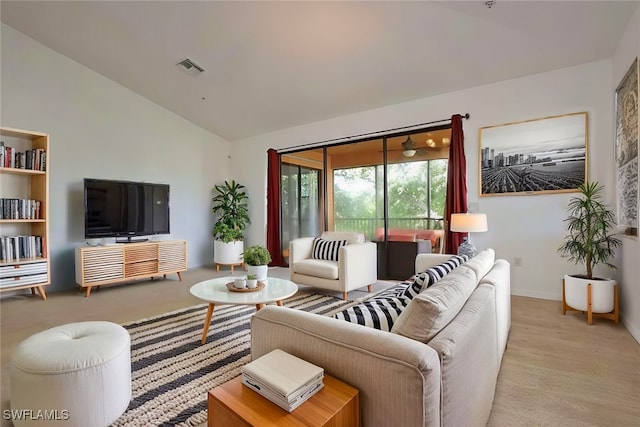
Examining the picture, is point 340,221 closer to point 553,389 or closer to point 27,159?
point 553,389

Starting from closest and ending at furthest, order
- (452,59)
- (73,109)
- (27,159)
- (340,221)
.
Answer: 1. (452,59)
2. (27,159)
3. (73,109)
4. (340,221)

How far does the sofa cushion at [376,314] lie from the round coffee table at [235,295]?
1.12m

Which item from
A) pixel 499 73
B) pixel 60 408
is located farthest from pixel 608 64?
pixel 60 408

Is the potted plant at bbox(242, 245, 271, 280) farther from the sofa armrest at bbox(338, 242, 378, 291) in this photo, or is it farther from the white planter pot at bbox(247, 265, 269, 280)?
the sofa armrest at bbox(338, 242, 378, 291)

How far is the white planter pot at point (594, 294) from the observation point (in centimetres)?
276

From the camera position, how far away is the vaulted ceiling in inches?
115

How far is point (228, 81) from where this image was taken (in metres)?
4.43

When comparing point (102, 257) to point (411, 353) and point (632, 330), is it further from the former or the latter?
point (632, 330)

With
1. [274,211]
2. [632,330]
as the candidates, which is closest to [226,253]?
[274,211]

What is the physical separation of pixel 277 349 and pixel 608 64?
4253 millimetres

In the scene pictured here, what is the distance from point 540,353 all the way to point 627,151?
1.92 m

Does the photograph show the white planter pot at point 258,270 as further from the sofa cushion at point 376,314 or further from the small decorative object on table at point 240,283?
the sofa cushion at point 376,314

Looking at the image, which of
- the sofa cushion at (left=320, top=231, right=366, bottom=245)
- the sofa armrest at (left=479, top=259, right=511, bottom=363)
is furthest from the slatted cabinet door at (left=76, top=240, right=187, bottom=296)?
the sofa armrest at (left=479, top=259, right=511, bottom=363)

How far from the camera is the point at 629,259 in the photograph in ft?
9.00
